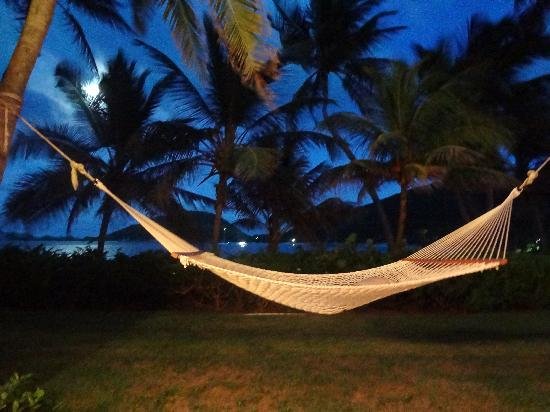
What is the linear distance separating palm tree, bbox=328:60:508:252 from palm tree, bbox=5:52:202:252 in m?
2.59

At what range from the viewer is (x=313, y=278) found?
4.61m

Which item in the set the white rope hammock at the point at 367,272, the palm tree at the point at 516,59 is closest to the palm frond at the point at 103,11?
the white rope hammock at the point at 367,272

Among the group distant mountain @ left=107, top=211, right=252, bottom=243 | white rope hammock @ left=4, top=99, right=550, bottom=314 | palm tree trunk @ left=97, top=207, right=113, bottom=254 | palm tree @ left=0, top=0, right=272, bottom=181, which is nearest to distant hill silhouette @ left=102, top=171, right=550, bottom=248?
distant mountain @ left=107, top=211, right=252, bottom=243

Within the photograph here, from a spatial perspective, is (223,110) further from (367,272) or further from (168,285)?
(367,272)

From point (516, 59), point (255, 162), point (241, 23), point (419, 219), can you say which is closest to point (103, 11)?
point (255, 162)

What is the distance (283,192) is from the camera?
11.2 m

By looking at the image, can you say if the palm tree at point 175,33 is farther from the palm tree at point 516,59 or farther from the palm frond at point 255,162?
the palm tree at point 516,59

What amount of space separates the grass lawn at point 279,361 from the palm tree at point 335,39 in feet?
23.5

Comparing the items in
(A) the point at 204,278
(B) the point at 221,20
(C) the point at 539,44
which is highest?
(C) the point at 539,44

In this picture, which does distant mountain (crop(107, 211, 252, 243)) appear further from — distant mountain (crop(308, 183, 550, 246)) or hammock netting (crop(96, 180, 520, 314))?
hammock netting (crop(96, 180, 520, 314))

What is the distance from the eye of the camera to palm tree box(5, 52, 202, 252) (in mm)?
10422

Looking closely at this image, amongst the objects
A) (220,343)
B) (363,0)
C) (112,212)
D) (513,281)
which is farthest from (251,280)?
(363,0)

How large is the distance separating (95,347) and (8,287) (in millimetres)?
2958

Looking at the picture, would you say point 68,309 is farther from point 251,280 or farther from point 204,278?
point 251,280
